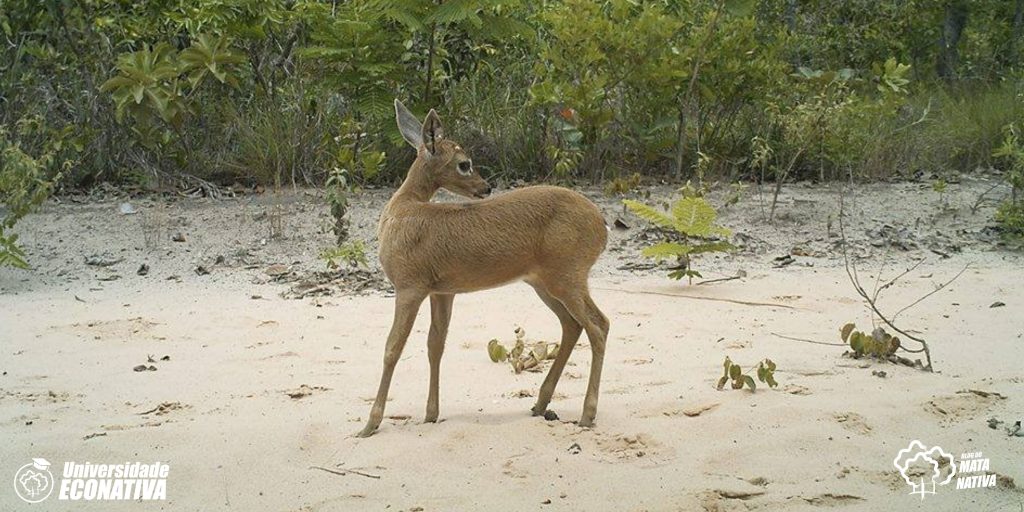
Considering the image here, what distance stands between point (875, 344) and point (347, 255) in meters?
3.77

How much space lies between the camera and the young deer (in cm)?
518

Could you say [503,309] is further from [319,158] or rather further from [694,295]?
[319,158]

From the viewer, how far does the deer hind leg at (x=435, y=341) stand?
5348 mm

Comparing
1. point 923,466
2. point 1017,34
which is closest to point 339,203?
point 923,466

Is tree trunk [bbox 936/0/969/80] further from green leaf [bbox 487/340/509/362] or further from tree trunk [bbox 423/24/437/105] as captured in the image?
green leaf [bbox 487/340/509/362]

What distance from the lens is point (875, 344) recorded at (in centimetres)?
607

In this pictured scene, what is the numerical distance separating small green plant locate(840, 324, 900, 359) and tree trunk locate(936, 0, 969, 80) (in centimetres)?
1134

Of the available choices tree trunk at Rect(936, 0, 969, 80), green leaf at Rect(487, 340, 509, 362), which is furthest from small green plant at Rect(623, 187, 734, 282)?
tree trunk at Rect(936, 0, 969, 80)

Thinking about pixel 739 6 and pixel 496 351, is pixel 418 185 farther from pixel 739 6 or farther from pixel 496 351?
pixel 739 6

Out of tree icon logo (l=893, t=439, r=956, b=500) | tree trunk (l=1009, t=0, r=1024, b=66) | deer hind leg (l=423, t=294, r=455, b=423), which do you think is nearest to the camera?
tree icon logo (l=893, t=439, r=956, b=500)

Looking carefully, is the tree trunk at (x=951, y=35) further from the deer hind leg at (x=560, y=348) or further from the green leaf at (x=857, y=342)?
the deer hind leg at (x=560, y=348)

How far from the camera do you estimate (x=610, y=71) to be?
10062mm

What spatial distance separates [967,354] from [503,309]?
9.47 feet

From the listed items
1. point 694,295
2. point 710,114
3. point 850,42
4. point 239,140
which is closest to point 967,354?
point 694,295
